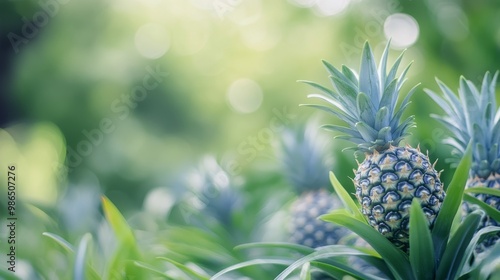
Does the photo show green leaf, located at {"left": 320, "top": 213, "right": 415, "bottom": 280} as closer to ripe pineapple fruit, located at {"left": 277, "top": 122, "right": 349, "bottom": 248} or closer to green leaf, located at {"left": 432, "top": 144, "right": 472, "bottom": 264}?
green leaf, located at {"left": 432, "top": 144, "right": 472, "bottom": 264}

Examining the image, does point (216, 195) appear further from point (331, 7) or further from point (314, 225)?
point (331, 7)

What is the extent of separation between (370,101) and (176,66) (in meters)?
2.46

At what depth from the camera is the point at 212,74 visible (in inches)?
117

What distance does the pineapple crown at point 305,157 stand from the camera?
123 centimetres

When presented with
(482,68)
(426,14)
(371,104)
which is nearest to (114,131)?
(426,14)

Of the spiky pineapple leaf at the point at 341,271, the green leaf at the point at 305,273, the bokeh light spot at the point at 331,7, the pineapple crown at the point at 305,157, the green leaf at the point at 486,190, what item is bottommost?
the spiky pineapple leaf at the point at 341,271

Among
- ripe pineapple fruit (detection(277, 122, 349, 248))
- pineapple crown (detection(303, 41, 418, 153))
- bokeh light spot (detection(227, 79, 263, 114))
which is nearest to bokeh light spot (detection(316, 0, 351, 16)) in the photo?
bokeh light spot (detection(227, 79, 263, 114))

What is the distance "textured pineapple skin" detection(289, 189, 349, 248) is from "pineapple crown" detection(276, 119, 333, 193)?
2.9 inches

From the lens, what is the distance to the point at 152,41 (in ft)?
10.3

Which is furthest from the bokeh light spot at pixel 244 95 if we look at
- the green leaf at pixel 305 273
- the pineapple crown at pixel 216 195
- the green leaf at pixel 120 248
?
the green leaf at pixel 305 273

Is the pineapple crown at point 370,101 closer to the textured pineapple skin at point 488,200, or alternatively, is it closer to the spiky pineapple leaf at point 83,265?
the textured pineapple skin at point 488,200

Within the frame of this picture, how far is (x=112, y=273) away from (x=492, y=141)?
61cm

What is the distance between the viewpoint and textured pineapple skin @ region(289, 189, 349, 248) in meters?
1.05

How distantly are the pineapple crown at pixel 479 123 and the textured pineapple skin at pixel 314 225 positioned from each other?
0.34 meters
